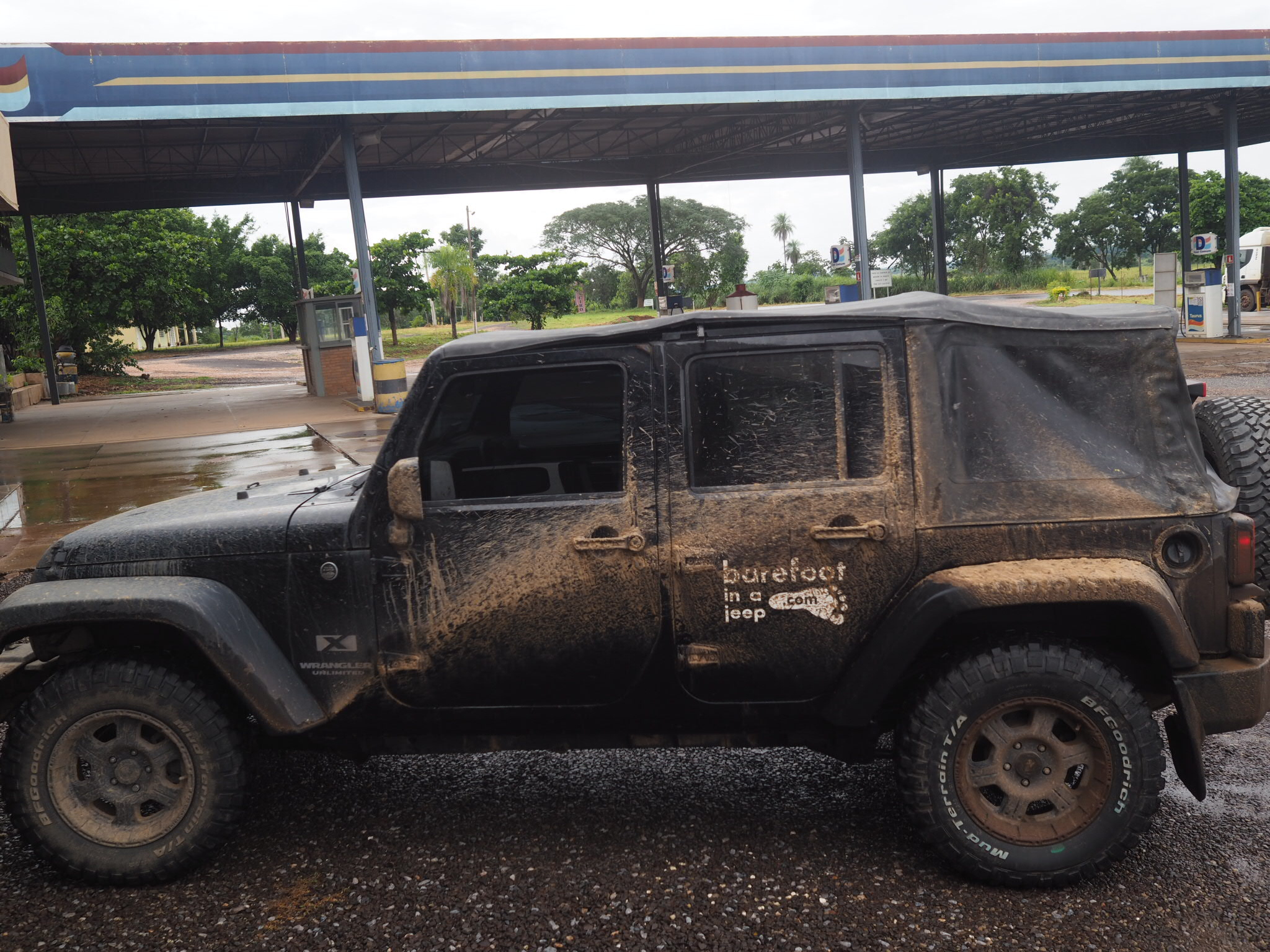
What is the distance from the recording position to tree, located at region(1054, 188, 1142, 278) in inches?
2670

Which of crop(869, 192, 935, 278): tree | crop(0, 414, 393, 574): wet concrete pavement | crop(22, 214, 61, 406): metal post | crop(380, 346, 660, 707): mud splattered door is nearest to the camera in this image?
crop(380, 346, 660, 707): mud splattered door

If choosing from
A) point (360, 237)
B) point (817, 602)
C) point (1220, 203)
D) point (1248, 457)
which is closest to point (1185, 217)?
point (360, 237)

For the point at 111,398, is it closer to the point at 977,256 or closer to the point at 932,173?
the point at 932,173

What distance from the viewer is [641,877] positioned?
3.41 meters

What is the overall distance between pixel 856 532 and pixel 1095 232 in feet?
239

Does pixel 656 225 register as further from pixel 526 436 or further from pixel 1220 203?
pixel 1220 203

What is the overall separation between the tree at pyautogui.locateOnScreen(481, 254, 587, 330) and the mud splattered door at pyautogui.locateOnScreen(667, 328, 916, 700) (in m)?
51.3

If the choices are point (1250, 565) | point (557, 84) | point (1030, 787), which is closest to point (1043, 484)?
point (1250, 565)

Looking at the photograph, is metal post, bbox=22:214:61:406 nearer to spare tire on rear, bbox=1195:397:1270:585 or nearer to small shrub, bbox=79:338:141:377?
small shrub, bbox=79:338:141:377

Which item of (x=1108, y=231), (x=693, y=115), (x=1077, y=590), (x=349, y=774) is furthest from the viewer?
(x=1108, y=231)

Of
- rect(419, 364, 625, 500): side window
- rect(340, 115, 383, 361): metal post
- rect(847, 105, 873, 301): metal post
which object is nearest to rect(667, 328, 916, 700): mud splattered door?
rect(419, 364, 625, 500): side window

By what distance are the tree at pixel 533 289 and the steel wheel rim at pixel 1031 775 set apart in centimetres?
5171

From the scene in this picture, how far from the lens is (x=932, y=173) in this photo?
35656 millimetres

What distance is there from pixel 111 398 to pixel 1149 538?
32725mm
